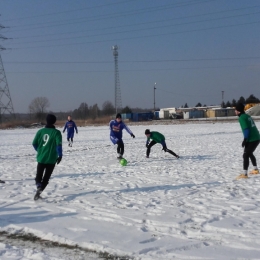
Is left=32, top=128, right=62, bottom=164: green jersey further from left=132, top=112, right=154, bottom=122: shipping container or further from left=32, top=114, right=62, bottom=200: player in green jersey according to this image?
left=132, top=112, right=154, bottom=122: shipping container

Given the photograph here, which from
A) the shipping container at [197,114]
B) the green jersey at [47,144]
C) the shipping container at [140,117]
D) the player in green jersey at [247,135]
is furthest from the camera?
the shipping container at [197,114]

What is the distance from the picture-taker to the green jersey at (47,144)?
7680 mm

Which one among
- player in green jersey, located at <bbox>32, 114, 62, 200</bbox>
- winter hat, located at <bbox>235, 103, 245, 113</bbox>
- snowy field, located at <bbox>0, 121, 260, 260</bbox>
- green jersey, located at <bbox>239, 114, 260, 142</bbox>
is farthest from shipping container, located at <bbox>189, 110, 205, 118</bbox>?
player in green jersey, located at <bbox>32, 114, 62, 200</bbox>

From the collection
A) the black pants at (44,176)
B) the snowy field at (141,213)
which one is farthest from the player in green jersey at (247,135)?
the black pants at (44,176)

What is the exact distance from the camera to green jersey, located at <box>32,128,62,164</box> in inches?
302

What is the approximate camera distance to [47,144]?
7.73 m

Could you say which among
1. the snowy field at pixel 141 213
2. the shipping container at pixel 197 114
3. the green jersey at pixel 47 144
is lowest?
the snowy field at pixel 141 213

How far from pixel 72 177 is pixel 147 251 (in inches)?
241

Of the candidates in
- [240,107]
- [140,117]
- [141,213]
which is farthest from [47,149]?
[140,117]

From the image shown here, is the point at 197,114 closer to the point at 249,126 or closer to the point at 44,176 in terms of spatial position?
the point at 249,126

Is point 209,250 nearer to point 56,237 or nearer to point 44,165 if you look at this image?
point 56,237

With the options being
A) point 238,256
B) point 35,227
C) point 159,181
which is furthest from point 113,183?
point 238,256

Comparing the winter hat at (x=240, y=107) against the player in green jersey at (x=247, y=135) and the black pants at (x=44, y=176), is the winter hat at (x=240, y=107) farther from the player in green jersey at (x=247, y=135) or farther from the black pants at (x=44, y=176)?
the black pants at (x=44, y=176)

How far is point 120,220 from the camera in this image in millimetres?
6031
